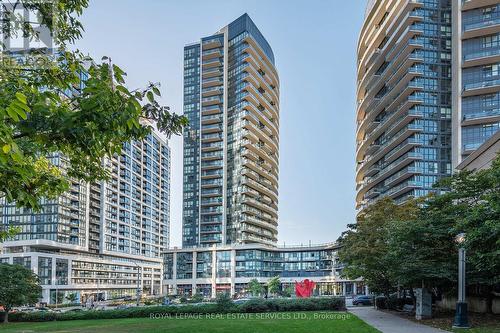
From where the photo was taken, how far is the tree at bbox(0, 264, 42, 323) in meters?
40.4

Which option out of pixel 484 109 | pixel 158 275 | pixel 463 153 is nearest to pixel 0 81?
pixel 463 153

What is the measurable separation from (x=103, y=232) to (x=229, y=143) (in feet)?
140

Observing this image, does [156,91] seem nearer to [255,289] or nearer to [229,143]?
[255,289]

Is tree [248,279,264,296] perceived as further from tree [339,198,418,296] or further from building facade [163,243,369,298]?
tree [339,198,418,296]

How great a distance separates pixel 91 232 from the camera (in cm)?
12544

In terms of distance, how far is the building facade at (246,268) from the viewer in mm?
114250

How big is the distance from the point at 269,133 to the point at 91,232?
54.8 meters

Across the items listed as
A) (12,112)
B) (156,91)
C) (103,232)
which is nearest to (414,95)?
(156,91)

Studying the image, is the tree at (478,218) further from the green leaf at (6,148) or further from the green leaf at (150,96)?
the green leaf at (6,148)

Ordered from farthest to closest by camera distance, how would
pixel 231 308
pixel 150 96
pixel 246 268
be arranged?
1. pixel 246 268
2. pixel 231 308
3. pixel 150 96

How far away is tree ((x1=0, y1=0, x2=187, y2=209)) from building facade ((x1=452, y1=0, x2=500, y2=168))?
2625 inches

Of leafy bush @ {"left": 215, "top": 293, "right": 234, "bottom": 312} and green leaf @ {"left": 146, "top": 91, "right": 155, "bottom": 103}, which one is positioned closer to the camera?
green leaf @ {"left": 146, "top": 91, "right": 155, "bottom": 103}

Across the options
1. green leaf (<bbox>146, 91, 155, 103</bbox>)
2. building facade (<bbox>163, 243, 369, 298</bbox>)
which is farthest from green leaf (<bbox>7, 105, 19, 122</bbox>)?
building facade (<bbox>163, 243, 369, 298</bbox>)

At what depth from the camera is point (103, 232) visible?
128 metres
